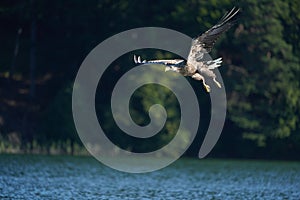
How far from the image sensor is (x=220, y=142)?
39.4m

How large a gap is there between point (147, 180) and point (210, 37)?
972 centimetres

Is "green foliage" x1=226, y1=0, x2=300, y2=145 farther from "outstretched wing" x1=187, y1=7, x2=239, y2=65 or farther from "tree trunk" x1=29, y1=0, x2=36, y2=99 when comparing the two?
"outstretched wing" x1=187, y1=7, x2=239, y2=65

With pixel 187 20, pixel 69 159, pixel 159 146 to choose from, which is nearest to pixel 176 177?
pixel 69 159

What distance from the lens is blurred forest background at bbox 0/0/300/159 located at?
37500mm

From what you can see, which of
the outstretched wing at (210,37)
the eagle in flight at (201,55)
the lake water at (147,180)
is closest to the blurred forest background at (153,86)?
the lake water at (147,180)

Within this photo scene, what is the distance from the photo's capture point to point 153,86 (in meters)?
38.5

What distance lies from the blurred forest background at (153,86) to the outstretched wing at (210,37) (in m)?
16.6

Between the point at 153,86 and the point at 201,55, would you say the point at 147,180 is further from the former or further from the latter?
the point at 153,86

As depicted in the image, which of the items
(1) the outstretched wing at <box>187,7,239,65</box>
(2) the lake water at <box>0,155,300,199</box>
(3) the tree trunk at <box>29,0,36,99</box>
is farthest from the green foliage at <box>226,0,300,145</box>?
(1) the outstretched wing at <box>187,7,239,65</box>

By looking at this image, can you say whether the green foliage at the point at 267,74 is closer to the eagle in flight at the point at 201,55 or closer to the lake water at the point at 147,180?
the lake water at the point at 147,180

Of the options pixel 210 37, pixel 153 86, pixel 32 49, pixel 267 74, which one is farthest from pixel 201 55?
pixel 32 49

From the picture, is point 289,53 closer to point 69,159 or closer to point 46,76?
point 69,159

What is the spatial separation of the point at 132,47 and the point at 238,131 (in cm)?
621

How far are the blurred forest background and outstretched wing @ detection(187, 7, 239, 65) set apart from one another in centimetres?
1655
